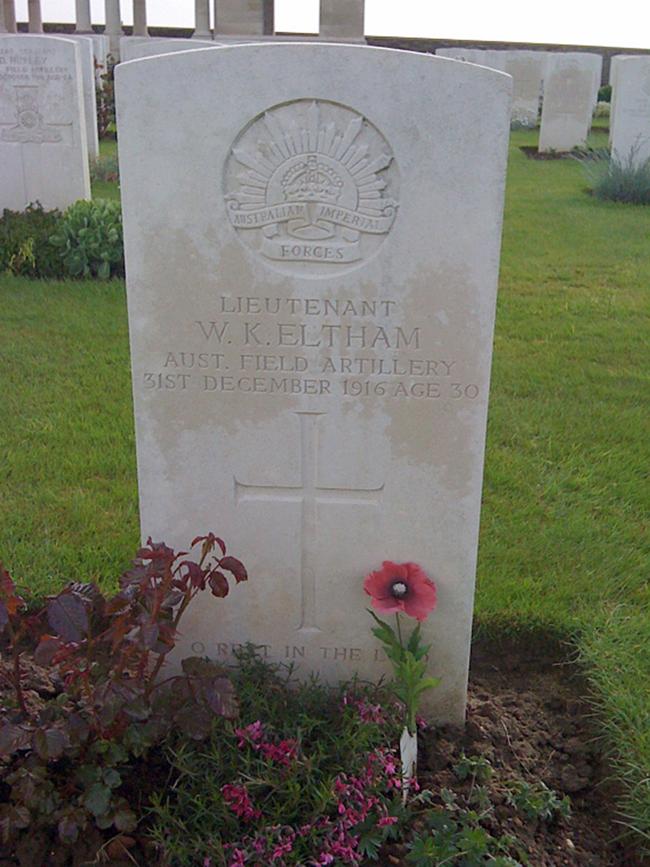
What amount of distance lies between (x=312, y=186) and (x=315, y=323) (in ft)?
1.05

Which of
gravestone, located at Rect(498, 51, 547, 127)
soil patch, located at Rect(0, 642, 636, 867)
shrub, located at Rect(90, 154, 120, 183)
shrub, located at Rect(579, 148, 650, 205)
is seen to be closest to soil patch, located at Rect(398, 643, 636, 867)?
soil patch, located at Rect(0, 642, 636, 867)

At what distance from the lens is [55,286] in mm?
6773

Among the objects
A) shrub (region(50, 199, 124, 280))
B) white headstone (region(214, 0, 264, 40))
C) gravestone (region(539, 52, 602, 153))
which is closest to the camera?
shrub (region(50, 199, 124, 280))

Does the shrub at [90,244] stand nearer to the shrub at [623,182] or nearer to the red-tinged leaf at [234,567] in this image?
the red-tinged leaf at [234,567]

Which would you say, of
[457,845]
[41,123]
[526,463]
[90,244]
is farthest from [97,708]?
[41,123]

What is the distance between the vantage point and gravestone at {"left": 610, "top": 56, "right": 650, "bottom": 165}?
449 inches

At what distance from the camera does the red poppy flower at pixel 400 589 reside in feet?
7.62

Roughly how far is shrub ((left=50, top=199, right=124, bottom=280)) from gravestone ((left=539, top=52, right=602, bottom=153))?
10095 millimetres

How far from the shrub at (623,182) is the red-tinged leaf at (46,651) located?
9.86 m

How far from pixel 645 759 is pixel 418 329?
1230 millimetres

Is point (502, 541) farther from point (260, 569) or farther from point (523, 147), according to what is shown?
point (523, 147)

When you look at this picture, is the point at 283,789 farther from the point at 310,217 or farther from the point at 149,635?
the point at 310,217

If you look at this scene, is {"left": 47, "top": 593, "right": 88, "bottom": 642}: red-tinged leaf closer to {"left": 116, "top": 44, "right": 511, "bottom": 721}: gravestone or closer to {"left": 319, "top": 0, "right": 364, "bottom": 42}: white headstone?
{"left": 116, "top": 44, "right": 511, "bottom": 721}: gravestone

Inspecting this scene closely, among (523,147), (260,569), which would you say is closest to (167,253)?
(260,569)
